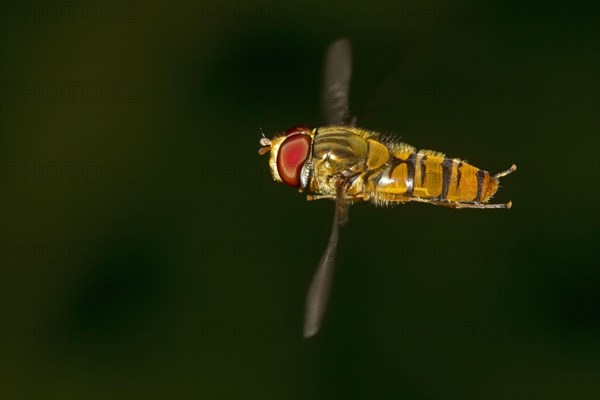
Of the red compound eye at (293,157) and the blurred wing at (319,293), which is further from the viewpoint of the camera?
the red compound eye at (293,157)

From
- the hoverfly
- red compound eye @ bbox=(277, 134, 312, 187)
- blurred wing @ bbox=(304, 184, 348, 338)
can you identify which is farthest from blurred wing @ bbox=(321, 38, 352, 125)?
blurred wing @ bbox=(304, 184, 348, 338)

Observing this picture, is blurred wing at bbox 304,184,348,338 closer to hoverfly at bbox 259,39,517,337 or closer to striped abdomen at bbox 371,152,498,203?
hoverfly at bbox 259,39,517,337

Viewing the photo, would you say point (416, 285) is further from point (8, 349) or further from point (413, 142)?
point (8, 349)

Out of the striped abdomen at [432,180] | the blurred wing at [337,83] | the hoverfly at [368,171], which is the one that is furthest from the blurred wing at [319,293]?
the blurred wing at [337,83]

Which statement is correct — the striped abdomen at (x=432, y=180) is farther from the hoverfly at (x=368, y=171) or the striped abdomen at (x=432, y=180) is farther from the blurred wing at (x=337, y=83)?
the blurred wing at (x=337, y=83)

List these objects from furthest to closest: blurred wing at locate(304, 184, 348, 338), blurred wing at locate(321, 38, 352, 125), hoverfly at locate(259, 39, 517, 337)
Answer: blurred wing at locate(321, 38, 352, 125) < hoverfly at locate(259, 39, 517, 337) < blurred wing at locate(304, 184, 348, 338)

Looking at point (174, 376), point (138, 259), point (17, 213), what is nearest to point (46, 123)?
point (17, 213)
